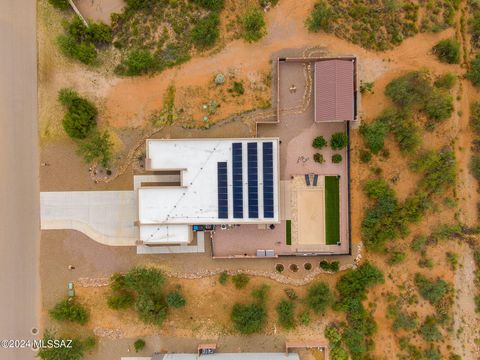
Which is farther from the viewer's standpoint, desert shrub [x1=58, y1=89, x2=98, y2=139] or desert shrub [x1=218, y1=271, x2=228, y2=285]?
desert shrub [x1=218, y1=271, x2=228, y2=285]

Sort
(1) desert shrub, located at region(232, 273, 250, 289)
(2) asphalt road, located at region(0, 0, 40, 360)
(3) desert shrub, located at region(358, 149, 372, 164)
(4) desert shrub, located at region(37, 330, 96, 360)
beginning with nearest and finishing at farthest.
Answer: (4) desert shrub, located at region(37, 330, 96, 360)
(1) desert shrub, located at region(232, 273, 250, 289)
(3) desert shrub, located at region(358, 149, 372, 164)
(2) asphalt road, located at region(0, 0, 40, 360)

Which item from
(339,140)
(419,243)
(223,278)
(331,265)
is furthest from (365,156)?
(223,278)

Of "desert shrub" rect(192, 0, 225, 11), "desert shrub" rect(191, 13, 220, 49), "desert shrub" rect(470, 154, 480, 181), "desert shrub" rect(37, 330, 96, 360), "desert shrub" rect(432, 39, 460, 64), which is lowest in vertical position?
"desert shrub" rect(37, 330, 96, 360)

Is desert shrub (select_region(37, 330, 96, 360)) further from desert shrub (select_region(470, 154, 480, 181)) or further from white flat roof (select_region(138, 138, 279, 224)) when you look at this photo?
desert shrub (select_region(470, 154, 480, 181))

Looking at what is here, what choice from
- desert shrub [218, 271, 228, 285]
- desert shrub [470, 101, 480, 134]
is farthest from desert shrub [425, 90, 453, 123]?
desert shrub [218, 271, 228, 285]

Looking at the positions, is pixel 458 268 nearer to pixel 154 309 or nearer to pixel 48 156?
pixel 154 309

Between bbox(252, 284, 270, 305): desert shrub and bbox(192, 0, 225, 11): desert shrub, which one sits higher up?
bbox(192, 0, 225, 11): desert shrub
